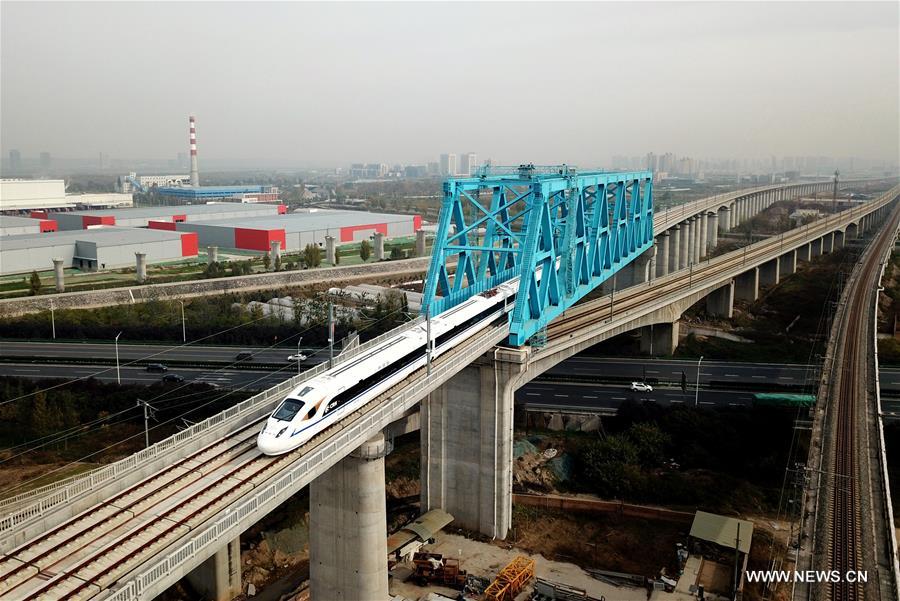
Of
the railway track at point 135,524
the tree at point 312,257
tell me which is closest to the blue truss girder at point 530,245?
the railway track at point 135,524

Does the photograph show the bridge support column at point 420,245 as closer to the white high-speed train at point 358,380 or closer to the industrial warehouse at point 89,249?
the industrial warehouse at point 89,249

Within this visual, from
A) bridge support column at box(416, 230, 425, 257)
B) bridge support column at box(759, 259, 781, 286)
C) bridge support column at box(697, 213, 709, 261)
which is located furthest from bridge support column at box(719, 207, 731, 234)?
bridge support column at box(416, 230, 425, 257)

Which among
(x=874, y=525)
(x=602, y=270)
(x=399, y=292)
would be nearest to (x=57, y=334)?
(x=399, y=292)

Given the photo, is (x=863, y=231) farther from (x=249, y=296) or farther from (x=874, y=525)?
(x=874, y=525)

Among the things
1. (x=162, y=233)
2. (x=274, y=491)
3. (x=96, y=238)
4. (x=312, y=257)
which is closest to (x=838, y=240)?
(x=312, y=257)

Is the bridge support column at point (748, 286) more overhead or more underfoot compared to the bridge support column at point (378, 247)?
more underfoot

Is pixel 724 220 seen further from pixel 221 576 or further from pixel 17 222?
pixel 17 222

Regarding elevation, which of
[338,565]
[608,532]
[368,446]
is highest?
[368,446]
